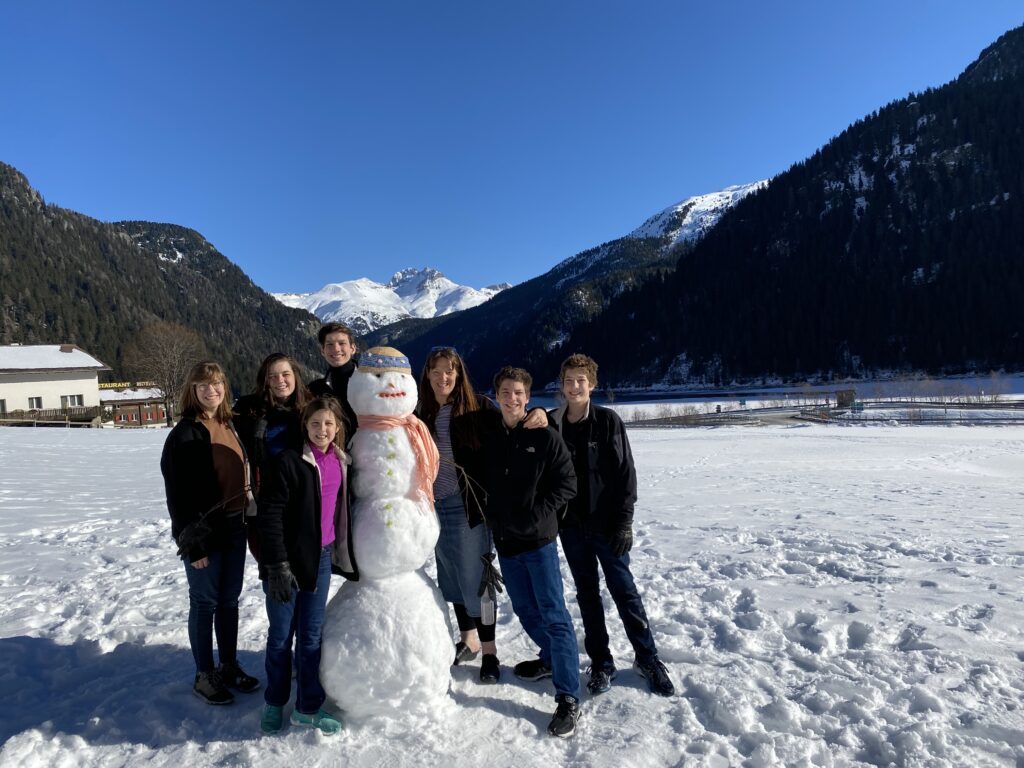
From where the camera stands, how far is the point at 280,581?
9.46 ft

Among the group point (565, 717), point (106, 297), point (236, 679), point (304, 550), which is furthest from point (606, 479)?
point (106, 297)

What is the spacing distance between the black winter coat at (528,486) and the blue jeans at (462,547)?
0.33 meters

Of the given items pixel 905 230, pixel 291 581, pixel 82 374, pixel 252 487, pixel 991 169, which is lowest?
pixel 291 581

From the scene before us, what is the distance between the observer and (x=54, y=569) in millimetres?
6266

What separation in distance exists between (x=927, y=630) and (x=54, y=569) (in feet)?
27.7

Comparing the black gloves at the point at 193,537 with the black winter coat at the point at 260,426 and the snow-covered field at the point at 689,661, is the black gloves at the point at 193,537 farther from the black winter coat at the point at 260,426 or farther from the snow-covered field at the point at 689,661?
the snow-covered field at the point at 689,661

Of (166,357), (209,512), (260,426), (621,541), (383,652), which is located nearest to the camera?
(383,652)

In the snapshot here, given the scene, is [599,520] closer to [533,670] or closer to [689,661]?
[533,670]

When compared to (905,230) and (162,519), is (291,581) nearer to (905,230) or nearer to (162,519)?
(162,519)

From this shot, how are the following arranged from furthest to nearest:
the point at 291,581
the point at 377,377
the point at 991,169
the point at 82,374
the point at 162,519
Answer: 1. the point at 991,169
2. the point at 82,374
3. the point at 162,519
4. the point at 377,377
5. the point at 291,581

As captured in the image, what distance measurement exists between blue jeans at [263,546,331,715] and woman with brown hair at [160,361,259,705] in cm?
52

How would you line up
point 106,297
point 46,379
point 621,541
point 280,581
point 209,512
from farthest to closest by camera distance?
point 106,297 → point 46,379 → point 621,541 → point 209,512 → point 280,581

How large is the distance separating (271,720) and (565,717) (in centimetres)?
162

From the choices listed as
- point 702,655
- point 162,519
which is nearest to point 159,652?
point 702,655
